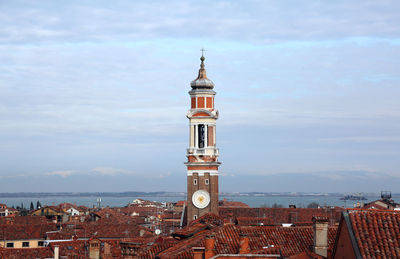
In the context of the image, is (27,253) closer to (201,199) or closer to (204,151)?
(201,199)

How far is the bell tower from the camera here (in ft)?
168

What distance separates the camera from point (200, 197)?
51.4 meters

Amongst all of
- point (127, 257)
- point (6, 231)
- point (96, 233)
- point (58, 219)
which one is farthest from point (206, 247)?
point (58, 219)

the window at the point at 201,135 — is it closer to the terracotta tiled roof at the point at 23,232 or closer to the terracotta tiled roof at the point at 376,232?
the terracotta tiled roof at the point at 23,232

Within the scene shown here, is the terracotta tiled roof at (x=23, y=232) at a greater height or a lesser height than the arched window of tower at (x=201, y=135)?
lesser

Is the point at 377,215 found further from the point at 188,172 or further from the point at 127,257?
the point at 188,172

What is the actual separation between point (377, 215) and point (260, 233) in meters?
9.07

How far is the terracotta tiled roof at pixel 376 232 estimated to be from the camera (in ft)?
53.2

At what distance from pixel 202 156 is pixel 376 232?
1358 inches

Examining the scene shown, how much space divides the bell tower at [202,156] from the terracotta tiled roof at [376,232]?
111ft

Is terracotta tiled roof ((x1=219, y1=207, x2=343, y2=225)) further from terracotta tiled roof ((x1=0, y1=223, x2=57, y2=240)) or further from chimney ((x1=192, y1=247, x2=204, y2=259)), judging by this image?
chimney ((x1=192, y1=247, x2=204, y2=259))

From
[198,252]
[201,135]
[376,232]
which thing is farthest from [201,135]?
[376,232]

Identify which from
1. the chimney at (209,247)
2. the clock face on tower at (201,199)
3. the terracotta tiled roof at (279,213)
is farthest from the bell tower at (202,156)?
the chimney at (209,247)

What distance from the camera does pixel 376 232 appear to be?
1677 cm
